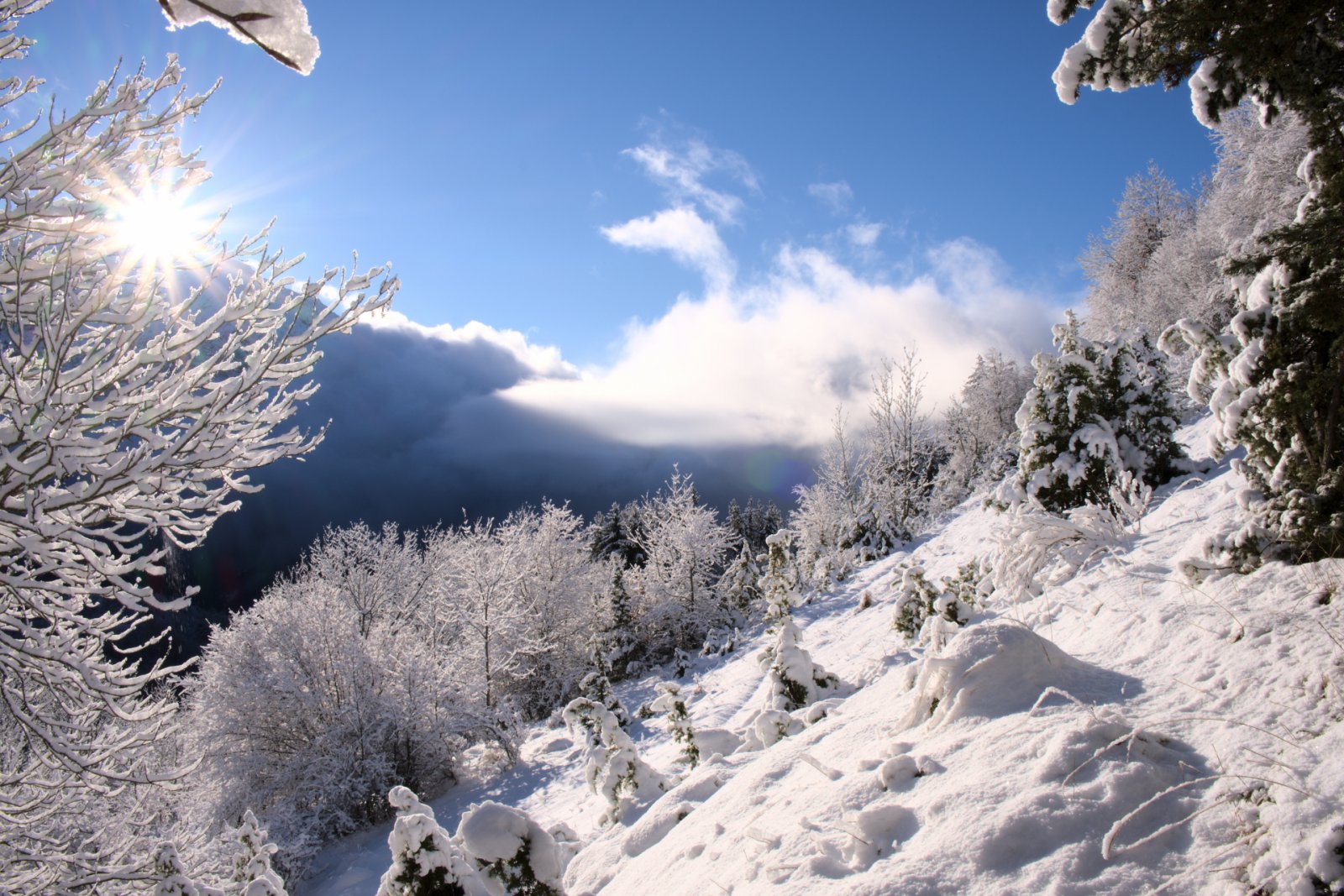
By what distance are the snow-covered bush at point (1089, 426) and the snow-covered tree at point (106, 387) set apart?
891cm

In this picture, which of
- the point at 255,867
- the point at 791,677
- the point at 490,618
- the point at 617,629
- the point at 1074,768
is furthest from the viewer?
the point at 617,629

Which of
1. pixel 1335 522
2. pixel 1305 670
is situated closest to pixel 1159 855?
pixel 1305 670

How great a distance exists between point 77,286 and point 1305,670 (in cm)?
522

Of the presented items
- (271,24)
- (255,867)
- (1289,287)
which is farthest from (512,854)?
(1289,287)

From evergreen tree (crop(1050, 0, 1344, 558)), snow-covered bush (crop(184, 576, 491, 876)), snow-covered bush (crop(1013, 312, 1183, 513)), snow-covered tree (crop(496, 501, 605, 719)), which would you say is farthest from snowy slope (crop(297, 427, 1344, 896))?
snow-covered tree (crop(496, 501, 605, 719))

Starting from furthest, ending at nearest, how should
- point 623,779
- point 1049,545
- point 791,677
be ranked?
1. point 791,677
2. point 623,779
3. point 1049,545

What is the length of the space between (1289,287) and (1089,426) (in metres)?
6.37

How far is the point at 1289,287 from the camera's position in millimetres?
2811

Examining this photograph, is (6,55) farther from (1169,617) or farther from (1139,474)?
(1139,474)

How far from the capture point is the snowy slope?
5.43ft

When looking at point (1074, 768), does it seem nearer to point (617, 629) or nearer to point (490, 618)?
point (490, 618)

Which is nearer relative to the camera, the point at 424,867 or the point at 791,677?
the point at 424,867

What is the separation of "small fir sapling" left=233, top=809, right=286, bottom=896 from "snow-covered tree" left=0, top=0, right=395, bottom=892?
0.75 m

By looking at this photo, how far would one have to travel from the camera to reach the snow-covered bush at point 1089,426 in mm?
8336
